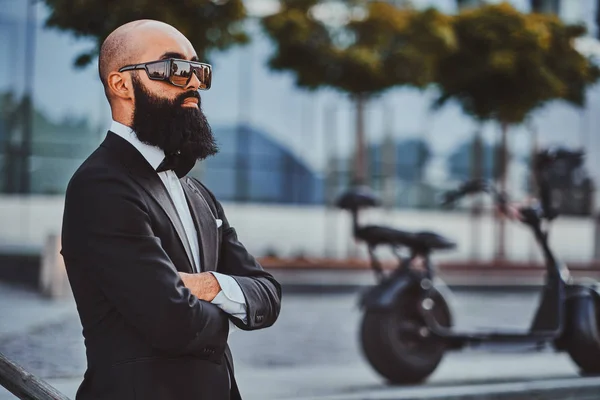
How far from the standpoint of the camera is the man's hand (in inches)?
85.6

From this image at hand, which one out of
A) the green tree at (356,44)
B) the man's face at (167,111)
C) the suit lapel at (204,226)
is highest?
the green tree at (356,44)

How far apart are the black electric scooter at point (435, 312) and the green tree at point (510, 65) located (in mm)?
9430

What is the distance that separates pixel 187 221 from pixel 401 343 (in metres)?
4.27

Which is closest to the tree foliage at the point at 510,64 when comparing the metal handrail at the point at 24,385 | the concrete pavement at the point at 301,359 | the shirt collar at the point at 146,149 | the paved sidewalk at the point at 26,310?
the concrete pavement at the point at 301,359

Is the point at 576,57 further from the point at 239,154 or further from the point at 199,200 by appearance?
the point at 199,200

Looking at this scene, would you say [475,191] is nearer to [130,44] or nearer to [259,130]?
[130,44]

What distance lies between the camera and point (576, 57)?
1662cm

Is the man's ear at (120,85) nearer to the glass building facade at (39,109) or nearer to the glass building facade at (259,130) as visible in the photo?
the glass building facade at (259,130)

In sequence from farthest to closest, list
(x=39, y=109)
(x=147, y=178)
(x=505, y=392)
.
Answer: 1. (x=39, y=109)
2. (x=505, y=392)
3. (x=147, y=178)

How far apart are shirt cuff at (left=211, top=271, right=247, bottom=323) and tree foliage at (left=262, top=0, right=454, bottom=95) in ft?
42.7

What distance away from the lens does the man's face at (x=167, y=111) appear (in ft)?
7.31

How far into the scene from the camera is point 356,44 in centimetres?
1590

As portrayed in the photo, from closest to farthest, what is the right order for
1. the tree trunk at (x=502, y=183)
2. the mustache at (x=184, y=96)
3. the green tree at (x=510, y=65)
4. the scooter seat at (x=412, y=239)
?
the mustache at (x=184, y=96) → the scooter seat at (x=412, y=239) → the green tree at (x=510, y=65) → the tree trunk at (x=502, y=183)

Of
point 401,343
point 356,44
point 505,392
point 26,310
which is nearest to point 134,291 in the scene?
point 505,392
